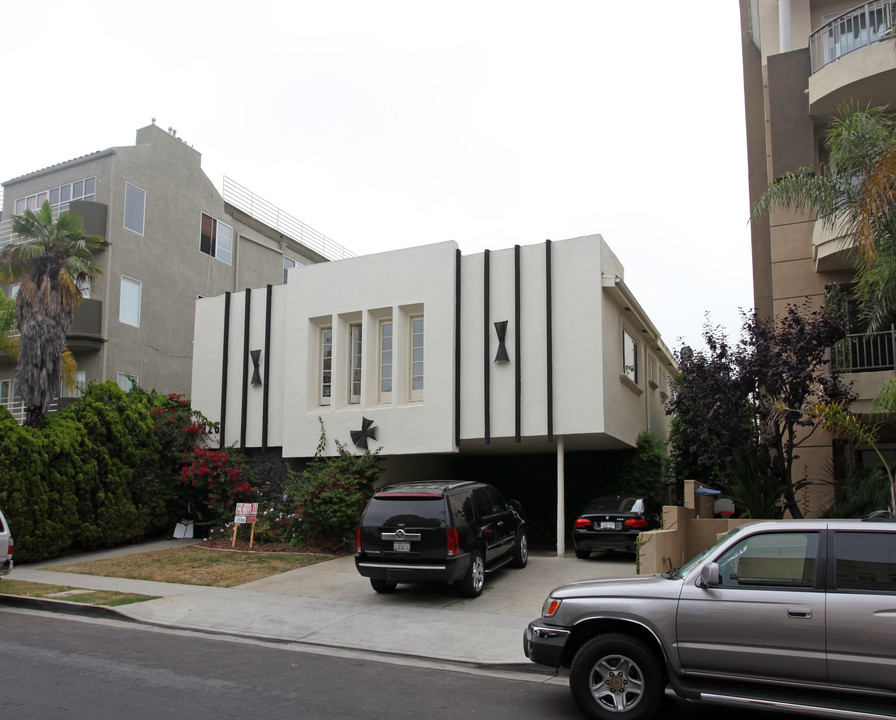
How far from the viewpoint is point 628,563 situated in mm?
15133

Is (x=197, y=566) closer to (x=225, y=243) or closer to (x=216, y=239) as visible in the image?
(x=216, y=239)

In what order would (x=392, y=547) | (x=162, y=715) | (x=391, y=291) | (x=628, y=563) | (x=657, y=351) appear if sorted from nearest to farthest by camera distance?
1. (x=162, y=715)
2. (x=392, y=547)
3. (x=628, y=563)
4. (x=391, y=291)
5. (x=657, y=351)

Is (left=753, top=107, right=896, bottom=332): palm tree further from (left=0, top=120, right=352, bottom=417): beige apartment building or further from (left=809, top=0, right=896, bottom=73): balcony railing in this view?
(left=0, top=120, right=352, bottom=417): beige apartment building

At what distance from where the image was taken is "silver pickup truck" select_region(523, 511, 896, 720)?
5461 millimetres

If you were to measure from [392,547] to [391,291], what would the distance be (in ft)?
26.7

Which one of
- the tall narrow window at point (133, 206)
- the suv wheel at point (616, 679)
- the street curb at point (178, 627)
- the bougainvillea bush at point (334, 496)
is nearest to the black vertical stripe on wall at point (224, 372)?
the bougainvillea bush at point (334, 496)

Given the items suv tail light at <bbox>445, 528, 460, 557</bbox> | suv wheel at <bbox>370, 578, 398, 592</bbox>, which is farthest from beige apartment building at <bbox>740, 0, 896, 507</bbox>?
suv wheel at <bbox>370, 578, 398, 592</bbox>

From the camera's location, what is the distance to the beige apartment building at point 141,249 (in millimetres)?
24562

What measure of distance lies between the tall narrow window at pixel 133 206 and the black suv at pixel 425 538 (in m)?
17.6

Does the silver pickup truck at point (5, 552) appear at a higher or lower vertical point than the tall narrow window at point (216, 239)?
lower

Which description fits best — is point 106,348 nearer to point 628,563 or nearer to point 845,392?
point 628,563

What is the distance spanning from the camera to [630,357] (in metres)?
19.6

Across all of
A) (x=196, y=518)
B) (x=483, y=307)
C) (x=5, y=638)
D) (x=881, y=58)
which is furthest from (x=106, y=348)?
(x=881, y=58)

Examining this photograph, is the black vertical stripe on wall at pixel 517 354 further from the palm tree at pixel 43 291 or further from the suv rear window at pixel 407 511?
the palm tree at pixel 43 291
